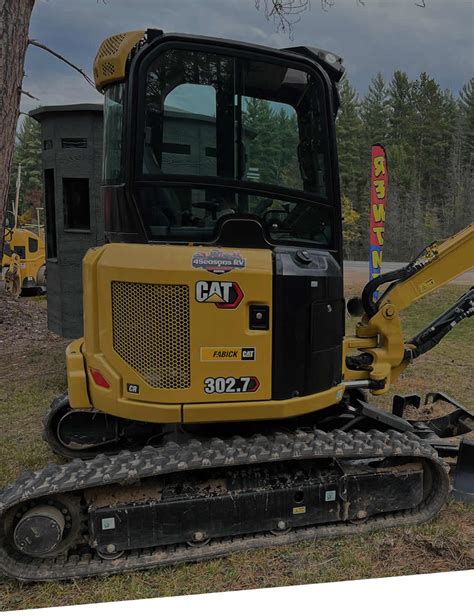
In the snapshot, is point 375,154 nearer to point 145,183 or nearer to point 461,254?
point 461,254

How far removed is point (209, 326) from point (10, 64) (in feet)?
12.3

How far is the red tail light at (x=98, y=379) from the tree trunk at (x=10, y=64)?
3.17m

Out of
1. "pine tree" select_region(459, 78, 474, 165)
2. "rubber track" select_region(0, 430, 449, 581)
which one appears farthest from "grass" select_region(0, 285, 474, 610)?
"pine tree" select_region(459, 78, 474, 165)

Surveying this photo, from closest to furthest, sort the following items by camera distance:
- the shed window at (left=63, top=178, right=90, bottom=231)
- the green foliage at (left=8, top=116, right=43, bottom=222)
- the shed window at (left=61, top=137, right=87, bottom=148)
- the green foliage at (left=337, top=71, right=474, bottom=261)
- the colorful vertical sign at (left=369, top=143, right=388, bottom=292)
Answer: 1. the shed window at (left=61, top=137, right=87, bottom=148)
2. the shed window at (left=63, top=178, right=90, bottom=231)
3. the colorful vertical sign at (left=369, top=143, right=388, bottom=292)
4. the green foliage at (left=8, top=116, right=43, bottom=222)
5. the green foliage at (left=337, top=71, right=474, bottom=261)

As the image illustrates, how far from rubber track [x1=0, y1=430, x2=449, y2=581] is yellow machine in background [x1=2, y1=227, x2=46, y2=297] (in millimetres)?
11224

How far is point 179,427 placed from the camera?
2.91 m

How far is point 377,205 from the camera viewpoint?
276 inches

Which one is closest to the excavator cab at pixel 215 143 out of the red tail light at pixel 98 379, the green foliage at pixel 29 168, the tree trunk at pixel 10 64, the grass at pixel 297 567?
the red tail light at pixel 98 379

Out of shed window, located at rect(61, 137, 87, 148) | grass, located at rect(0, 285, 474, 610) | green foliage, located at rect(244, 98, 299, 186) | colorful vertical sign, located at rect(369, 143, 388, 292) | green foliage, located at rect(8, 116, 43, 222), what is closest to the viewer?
grass, located at rect(0, 285, 474, 610)

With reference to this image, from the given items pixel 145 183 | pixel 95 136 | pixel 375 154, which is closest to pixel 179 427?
pixel 145 183

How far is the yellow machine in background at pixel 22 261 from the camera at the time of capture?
12.8 metres

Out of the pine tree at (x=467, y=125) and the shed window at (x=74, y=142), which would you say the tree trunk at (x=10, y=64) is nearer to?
the shed window at (x=74, y=142)

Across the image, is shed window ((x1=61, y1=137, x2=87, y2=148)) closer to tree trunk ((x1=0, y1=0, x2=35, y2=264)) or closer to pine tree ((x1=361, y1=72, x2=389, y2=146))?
tree trunk ((x1=0, y1=0, x2=35, y2=264))

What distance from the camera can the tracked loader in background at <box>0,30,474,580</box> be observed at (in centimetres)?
243
